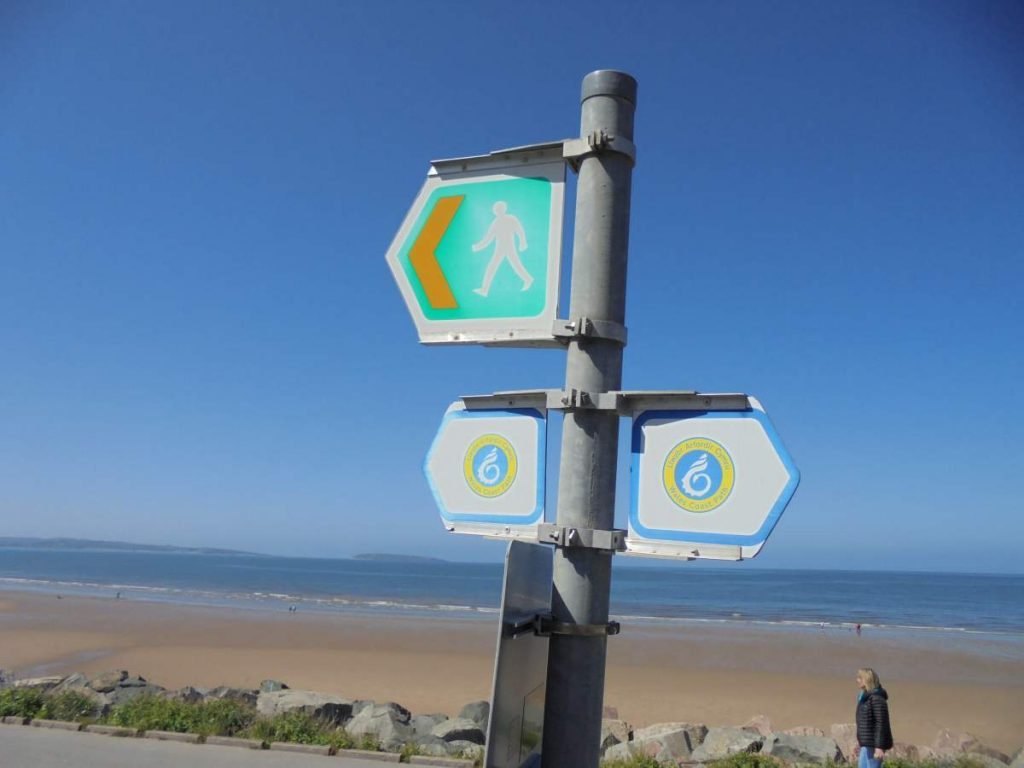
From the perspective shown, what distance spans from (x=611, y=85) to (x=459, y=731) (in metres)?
9.42

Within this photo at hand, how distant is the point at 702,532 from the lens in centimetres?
231

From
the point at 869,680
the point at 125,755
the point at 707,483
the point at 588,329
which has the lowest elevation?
the point at 125,755

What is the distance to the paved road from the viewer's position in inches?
283

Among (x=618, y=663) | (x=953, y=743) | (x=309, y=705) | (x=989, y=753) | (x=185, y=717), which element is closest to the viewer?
(x=185, y=717)

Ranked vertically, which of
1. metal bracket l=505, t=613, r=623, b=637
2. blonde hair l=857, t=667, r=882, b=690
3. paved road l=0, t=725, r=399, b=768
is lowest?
paved road l=0, t=725, r=399, b=768

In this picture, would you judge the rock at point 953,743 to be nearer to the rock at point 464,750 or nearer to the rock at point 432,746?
the rock at point 464,750

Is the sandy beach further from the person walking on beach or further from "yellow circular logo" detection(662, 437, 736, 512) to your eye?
"yellow circular logo" detection(662, 437, 736, 512)

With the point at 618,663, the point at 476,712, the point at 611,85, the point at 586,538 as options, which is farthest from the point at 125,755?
the point at 618,663

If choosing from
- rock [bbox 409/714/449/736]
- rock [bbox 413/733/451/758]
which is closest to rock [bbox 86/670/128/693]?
rock [bbox 409/714/449/736]

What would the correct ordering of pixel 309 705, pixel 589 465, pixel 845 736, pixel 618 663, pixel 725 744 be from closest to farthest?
pixel 589 465
pixel 725 744
pixel 309 705
pixel 845 736
pixel 618 663

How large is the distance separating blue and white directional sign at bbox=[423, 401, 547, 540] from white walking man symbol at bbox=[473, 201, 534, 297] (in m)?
0.45

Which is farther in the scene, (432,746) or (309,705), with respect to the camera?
(309,705)

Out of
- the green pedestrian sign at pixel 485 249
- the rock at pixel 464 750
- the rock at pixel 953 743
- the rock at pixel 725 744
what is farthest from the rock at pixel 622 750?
the green pedestrian sign at pixel 485 249

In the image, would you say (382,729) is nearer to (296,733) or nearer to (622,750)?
(296,733)
